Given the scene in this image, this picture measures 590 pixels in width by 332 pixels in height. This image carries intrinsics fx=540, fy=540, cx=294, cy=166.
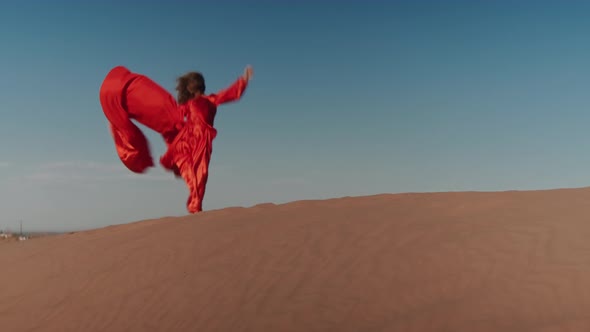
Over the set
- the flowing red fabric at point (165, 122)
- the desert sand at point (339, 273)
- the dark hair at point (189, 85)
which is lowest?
the desert sand at point (339, 273)

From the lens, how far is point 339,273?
6387mm

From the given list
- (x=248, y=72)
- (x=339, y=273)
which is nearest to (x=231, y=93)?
(x=248, y=72)

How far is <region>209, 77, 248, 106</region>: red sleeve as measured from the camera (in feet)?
40.2

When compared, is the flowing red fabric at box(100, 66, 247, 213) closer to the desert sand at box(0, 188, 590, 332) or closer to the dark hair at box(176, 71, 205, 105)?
the dark hair at box(176, 71, 205, 105)

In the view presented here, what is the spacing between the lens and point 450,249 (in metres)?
6.50

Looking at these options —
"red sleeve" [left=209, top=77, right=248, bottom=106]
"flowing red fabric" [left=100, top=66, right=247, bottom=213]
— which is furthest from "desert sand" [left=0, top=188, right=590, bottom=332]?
"red sleeve" [left=209, top=77, right=248, bottom=106]

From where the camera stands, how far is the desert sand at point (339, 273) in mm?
5395

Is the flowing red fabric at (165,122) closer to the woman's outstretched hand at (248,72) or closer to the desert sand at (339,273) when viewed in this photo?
the woman's outstretched hand at (248,72)

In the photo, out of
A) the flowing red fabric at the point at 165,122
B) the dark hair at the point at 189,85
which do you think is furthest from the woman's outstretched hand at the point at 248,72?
the dark hair at the point at 189,85

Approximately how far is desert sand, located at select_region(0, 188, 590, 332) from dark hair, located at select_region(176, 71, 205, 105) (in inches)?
148

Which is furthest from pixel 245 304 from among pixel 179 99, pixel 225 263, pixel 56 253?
pixel 179 99

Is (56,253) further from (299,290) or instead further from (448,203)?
(448,203)

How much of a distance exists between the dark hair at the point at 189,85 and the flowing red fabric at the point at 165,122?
20cm

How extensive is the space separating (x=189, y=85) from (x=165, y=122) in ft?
3.44
